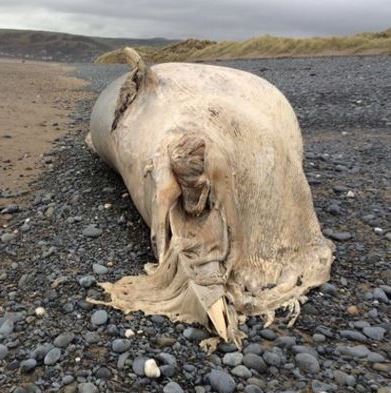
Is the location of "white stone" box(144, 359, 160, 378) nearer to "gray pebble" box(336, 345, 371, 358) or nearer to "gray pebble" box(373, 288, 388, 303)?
"gray pebble" box(336, 345, 371, 358)

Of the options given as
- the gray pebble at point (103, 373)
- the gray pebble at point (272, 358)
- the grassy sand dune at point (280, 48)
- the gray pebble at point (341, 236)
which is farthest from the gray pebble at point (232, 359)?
the grassy sand dune at point (280, 48)

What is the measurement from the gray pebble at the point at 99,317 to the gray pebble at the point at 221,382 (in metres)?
0.71

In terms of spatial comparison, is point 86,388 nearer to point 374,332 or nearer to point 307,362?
point 307,362

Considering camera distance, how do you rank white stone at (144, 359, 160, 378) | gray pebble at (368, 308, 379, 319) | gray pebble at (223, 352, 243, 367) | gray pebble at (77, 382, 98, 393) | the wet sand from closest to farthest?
1. gray pebble at (77, 382, 98, 393)
2. white stone at (144, 359, 160, 378)
3. gray pebble at (223, 352, 243, 367)
4. gray pebble at (368, 308, 379, 319)
5. the wet sand

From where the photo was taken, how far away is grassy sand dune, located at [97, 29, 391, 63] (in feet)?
83.8

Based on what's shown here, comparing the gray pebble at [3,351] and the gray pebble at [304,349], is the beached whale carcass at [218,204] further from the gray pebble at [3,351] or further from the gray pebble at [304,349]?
the gray pebble at [3,351]

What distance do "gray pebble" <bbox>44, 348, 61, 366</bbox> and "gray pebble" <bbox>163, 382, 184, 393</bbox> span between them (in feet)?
1.86

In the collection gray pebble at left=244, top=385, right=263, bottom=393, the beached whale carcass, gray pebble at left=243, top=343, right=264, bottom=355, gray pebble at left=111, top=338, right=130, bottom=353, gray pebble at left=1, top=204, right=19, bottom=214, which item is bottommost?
gray pebble at left=1, top=204, right=19, bottom=214

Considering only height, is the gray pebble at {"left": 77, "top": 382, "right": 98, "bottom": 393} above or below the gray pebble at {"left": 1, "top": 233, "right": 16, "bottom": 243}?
above

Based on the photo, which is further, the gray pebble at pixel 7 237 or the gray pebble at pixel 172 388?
the gray pebble at pixel 7 237

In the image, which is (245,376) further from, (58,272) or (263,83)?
(263,83)

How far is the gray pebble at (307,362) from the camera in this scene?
9.00 feet

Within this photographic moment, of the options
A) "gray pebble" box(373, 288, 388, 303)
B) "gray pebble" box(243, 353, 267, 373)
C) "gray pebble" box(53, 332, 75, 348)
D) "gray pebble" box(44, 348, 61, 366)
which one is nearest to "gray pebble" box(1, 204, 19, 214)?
"gray pebble" box(53, 332, 75, 348)

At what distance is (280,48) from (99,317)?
2713 cm
